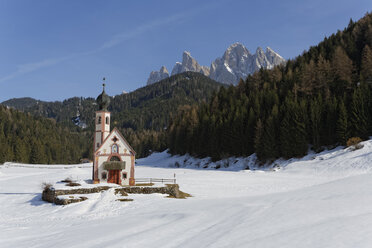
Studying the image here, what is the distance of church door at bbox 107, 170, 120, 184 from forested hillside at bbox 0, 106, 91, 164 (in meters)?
89.8

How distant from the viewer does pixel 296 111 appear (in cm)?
6156

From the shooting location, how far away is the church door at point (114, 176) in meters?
39.0

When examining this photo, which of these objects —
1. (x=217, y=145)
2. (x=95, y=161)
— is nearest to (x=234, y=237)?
(x=95, y=161)

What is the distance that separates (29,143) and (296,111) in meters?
115

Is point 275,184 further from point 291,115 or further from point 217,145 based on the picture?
point 217,145

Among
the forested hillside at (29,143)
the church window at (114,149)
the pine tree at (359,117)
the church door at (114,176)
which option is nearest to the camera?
the church door at (114,176)

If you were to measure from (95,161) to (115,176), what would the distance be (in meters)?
3.50

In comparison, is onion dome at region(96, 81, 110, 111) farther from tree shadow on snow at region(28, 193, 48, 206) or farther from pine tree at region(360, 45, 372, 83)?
pine tree at region(360, 45, 372, 83)

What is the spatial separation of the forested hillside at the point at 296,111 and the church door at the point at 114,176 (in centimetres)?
3566

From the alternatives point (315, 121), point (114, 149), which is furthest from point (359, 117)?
→ point (114, 149)

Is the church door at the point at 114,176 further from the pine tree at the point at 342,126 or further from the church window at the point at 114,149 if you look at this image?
the pine tree at the point at 342,126

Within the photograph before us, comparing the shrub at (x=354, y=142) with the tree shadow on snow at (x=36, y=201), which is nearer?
the tree shadow on snow at (x=36, y=201)

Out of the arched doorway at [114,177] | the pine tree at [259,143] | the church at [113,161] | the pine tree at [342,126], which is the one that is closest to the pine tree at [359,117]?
the pine tree at [342,126]

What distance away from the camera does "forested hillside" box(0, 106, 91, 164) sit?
4549 inches
